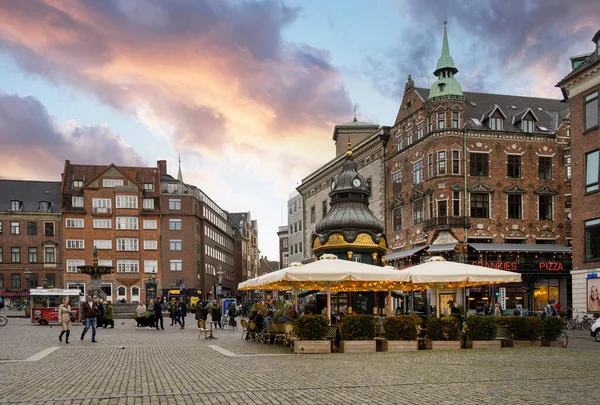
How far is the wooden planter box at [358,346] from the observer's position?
19422mm

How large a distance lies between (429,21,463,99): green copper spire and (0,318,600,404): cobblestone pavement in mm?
34312

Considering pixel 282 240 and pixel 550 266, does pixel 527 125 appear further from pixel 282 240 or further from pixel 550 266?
pixel 282 240

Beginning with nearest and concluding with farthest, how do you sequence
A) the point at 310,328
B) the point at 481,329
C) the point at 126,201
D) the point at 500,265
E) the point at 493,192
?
1. the point at 310,328
2. the point at 481,329
3. the point at 500,265
4. the point at 493,192
5. the point at 126,201

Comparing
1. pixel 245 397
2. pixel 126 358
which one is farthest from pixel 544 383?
pixel 126 358

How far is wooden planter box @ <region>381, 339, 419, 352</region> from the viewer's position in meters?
20.0

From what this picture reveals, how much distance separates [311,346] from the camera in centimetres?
1922

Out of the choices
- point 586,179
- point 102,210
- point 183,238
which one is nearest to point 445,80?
point 586,179

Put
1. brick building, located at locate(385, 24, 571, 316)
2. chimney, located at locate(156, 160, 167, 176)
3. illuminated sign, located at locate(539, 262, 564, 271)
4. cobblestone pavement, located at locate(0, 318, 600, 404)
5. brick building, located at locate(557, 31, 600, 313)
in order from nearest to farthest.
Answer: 1. cobblestone pavement, located at locate(0, 318, 600, 404)
2. brick building, located at locate(557, 31, 600, 313)
3. illuminated sign, located at locate(539, 262, 564, 271)
4. brick building, located at locate(385, 24, 571, 316)
5. chimney, located at locate(156, 160, 167, 176)

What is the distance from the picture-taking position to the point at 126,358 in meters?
18.1

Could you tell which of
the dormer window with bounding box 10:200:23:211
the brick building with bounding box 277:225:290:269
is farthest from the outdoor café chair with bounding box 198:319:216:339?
the brick building with bounding box 277:225:290:269

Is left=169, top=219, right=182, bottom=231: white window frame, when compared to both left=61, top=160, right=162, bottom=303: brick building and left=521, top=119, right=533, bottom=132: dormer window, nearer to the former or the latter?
left=61, top=160, right=162, bottom=303: brick building

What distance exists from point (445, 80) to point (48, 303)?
33.4 meters

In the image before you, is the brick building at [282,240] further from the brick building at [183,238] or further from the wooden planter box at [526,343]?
the wooden planter box at [526,343]

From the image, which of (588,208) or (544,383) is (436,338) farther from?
(588,208)
